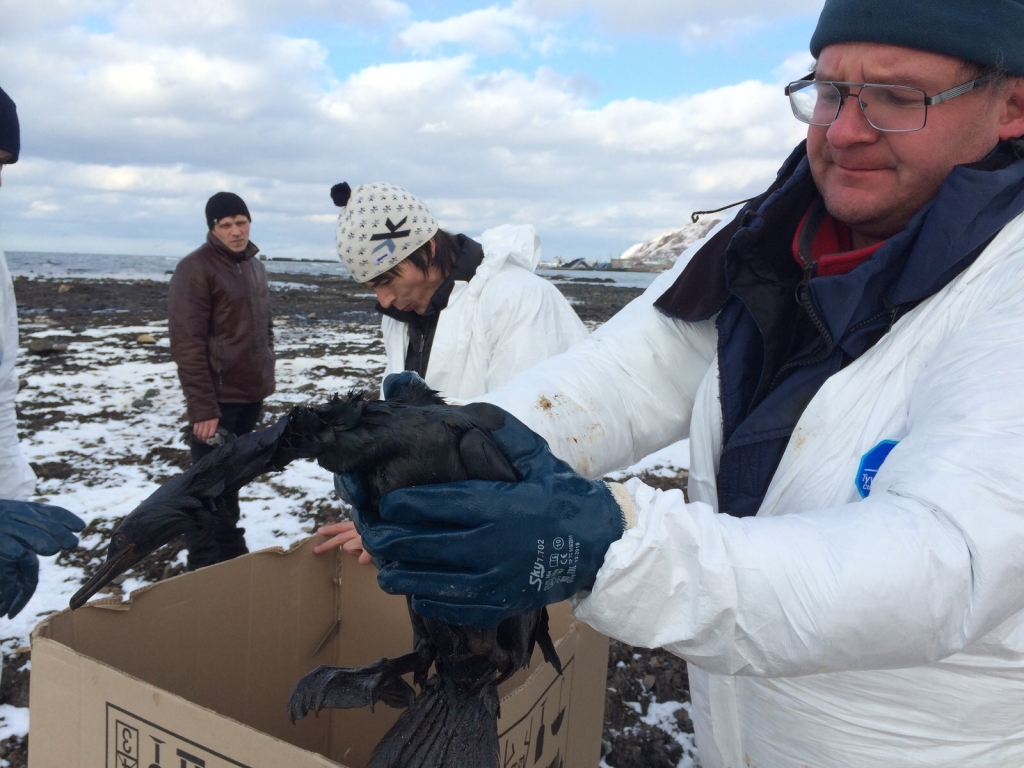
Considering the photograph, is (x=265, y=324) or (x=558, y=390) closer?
(x=558, y=390)

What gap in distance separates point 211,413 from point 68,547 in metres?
2.27

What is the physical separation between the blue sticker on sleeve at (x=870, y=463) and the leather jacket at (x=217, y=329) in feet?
12.6

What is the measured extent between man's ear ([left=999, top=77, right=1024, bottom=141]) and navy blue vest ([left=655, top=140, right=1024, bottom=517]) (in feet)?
0.15

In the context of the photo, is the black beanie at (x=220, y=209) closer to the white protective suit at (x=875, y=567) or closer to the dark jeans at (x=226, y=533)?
the dark jeans at (x=226, y=533)

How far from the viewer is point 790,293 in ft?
4.52

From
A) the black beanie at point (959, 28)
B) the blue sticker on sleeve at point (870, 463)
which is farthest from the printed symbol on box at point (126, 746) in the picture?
the black beanie at point (959, 28)

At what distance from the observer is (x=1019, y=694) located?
3.64 ft

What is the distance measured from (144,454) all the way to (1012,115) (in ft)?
20.4

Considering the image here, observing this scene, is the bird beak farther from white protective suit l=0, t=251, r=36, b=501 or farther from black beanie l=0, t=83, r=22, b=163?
black beanie l=0, t=83, r=22, b=163

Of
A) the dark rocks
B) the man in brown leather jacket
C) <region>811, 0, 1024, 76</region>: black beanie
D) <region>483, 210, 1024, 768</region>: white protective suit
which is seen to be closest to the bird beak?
<region>483, 210, 1024, 768</region>: white protective suit

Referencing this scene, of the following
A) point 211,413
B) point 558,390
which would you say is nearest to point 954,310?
point 558,390

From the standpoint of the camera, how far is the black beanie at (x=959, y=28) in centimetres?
113

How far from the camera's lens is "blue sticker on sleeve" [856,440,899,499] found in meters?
1.07

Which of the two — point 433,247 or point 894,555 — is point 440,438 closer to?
point 894,555
